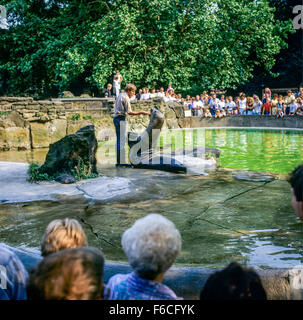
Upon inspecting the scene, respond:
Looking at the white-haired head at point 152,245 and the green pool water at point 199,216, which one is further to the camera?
the green pool water at point 199,216

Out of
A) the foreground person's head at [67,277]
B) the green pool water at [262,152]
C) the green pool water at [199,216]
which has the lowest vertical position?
the green pool water at [199,216]

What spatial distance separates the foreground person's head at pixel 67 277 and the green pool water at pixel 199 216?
72.3 inches

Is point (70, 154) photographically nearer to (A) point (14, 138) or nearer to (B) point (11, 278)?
(B) point (11, 278)

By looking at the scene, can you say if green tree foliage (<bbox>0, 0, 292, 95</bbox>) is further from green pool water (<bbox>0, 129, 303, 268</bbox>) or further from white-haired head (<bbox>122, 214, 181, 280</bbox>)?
white-haired head (<bbox>122, 214, 181, 280</bbox>)

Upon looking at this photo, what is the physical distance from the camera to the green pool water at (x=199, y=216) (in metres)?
3.65

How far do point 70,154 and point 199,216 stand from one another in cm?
306

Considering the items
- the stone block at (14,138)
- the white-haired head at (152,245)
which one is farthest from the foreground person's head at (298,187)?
the stone block at (14,138)

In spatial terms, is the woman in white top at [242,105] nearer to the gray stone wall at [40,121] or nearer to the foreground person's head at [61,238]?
the gray stone wall at [40,121]

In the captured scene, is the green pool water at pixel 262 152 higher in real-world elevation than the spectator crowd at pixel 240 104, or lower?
lower

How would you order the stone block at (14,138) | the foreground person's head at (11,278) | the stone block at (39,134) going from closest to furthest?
the foreground person's head at (11,278)
the stone block at (14,138)
the stone block at (39,134)

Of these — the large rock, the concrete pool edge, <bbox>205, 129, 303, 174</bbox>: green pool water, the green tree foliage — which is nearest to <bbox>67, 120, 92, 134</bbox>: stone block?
<bbox>205, 129, 303, 174</bbox>: green pool water

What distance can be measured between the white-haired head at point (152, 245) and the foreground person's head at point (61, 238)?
1.49 feet

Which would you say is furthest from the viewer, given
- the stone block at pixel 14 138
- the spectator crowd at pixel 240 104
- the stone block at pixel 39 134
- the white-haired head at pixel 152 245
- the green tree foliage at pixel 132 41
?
the green tree foliage at pixel 132 41

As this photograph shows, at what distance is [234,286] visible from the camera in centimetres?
162
